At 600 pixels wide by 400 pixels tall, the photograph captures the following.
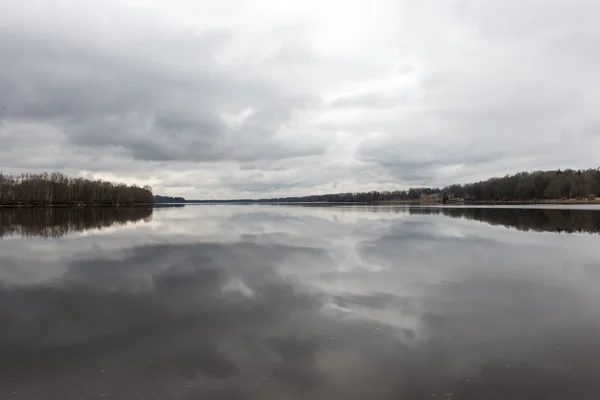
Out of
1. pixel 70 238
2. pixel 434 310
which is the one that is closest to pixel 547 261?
pixel 434 310

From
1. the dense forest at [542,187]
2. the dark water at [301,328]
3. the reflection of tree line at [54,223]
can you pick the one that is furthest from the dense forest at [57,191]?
the dense forest at [542,187]

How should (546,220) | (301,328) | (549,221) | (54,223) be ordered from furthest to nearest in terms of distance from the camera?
(546,220) → (54,223) → (549,221) → (301,328)

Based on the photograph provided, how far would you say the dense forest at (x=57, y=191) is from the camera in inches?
4072

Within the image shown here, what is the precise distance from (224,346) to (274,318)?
188 cm

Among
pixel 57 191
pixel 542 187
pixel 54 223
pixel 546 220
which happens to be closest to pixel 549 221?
pixel 546 220

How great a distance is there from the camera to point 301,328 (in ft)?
27.3

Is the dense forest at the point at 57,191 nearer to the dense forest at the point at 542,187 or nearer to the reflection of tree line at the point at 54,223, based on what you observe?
the reflection of tree line at the point at 54,223

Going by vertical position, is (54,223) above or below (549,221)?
below

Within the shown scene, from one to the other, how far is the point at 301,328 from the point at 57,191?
440 ft

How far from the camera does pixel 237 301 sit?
1053 cm

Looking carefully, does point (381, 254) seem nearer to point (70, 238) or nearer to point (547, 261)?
point (547, 261)

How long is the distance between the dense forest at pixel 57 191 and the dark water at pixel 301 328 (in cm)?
11246

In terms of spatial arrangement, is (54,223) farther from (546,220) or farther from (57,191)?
(57,191)

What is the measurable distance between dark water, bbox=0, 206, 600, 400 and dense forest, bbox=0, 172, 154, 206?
11246cm
